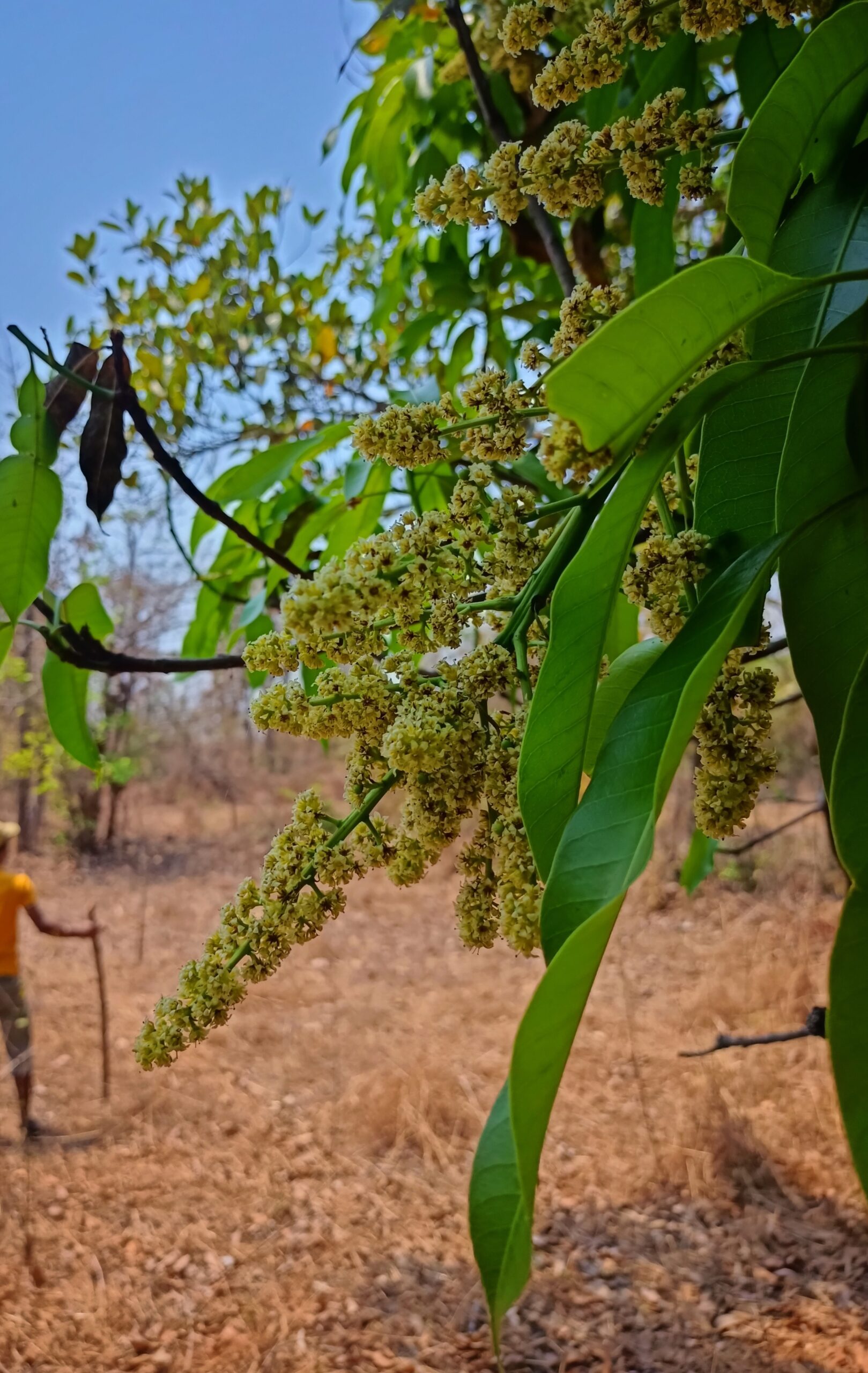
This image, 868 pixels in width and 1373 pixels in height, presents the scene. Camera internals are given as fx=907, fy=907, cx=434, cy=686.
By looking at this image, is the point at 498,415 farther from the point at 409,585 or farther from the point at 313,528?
the point at 313,528

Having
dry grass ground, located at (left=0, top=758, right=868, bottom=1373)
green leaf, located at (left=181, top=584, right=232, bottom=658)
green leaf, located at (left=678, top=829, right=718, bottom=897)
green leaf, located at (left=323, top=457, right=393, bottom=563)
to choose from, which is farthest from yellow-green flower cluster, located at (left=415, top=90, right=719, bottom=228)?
dry grass ground, located at (left=0, top=758, right=868, bottom=1373)

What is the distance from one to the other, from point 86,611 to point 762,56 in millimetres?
671

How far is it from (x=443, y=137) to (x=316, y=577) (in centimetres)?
95

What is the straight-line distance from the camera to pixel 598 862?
298 mm

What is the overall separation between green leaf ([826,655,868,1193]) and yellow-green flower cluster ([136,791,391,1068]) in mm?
186

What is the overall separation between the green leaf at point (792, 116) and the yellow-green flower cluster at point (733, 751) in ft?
0.62

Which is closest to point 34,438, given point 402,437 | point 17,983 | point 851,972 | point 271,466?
point 271,466

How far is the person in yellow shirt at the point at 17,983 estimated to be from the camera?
3.06 metres

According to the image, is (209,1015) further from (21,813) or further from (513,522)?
(21,813)

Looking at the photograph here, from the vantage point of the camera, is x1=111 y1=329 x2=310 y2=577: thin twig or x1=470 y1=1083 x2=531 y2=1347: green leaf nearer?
x1=470 y1=1083 x2=531 y2=1347: green leaf

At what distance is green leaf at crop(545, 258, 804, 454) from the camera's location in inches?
10.3

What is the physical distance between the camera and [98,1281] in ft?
7.96

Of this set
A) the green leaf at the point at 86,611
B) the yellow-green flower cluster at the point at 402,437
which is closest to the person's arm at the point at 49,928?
the green leaf at the point at 86,611

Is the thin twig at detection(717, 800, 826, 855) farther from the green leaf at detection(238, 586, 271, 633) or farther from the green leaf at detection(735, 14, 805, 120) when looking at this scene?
the green leaf at detection(735, 14, 805, 120)
